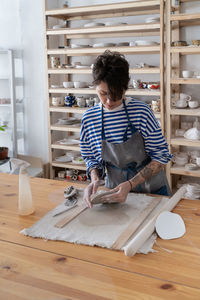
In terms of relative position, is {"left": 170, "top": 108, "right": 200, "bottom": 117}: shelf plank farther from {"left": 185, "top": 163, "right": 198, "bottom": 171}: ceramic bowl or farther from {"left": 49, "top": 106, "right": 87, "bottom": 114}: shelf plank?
{"left": 49, "top": 106, "right": 87, "bottom": 114}: shelf plank

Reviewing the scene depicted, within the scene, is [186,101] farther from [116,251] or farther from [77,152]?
[116,251]

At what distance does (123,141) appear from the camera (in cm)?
195

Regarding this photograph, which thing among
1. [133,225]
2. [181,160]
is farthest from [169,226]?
[181,160]

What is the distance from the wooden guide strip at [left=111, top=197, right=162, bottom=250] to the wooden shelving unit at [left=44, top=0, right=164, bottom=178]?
1842 mm

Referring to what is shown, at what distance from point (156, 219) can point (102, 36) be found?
2.90 metres

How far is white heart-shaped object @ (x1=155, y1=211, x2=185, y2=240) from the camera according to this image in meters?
1.40

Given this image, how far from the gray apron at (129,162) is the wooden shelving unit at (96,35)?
1.46m

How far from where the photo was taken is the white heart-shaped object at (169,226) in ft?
4.60

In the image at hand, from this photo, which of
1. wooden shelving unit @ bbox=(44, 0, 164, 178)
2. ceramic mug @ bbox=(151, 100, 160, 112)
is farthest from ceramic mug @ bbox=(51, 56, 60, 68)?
ceramic mug @ bbox=(151, 100, 160, 112)

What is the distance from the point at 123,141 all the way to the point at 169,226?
24.5 inches

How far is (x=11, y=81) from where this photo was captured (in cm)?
415

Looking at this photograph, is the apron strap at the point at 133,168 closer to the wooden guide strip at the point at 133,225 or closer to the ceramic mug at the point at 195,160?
the wooden guide strip at the point at 133,225

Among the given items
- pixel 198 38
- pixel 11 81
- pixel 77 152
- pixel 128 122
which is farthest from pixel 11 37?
pixel 128 122

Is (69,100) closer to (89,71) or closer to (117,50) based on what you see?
(89,71)
